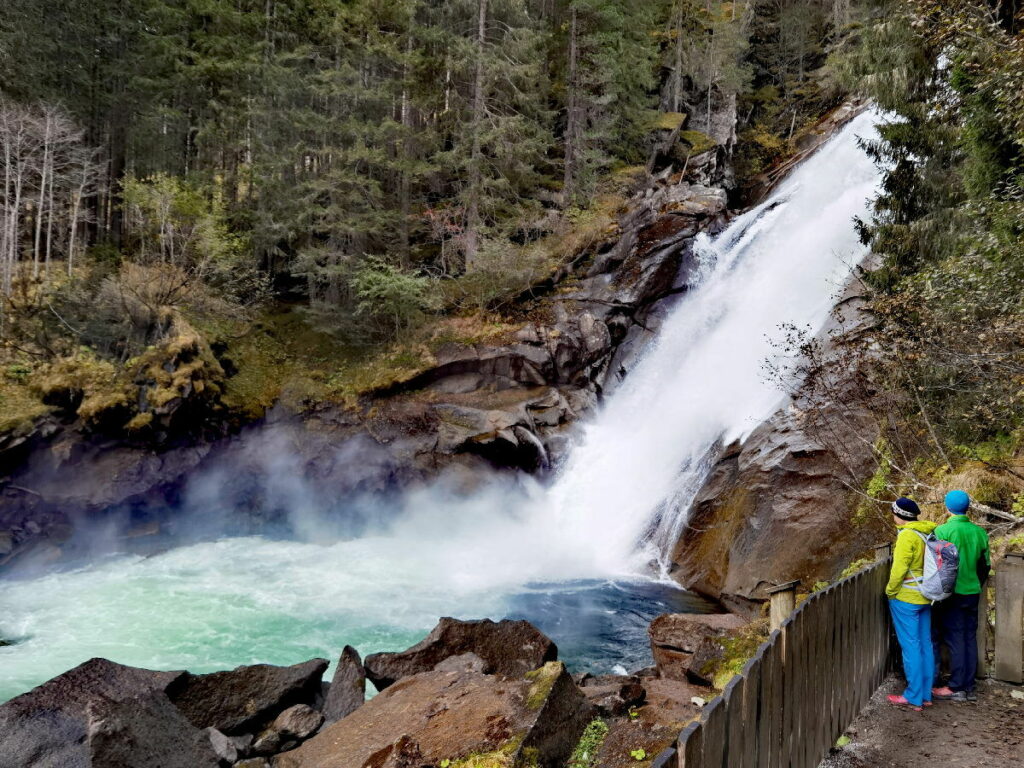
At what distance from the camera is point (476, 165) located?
22266 mm

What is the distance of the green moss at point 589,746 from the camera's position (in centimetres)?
523

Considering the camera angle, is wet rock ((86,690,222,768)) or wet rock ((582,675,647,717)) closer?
wet rock ((86,690,222,768))

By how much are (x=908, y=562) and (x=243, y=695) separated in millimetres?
7294

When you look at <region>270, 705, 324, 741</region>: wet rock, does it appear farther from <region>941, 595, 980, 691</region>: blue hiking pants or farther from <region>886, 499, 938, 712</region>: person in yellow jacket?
<region>941, 595, 980, 691</region>: blue hiking pants

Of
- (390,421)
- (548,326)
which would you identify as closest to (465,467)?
(390,421)

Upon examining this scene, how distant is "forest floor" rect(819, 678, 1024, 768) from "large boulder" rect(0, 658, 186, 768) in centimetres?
645

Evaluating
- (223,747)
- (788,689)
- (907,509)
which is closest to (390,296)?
(223,747)

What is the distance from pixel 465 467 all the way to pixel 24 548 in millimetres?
11056

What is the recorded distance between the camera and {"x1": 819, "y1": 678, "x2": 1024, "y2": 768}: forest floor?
161 inches

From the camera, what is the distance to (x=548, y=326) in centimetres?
2000

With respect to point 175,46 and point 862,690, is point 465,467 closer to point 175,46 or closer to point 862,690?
point 862,690

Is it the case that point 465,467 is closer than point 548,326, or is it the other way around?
point 465,467

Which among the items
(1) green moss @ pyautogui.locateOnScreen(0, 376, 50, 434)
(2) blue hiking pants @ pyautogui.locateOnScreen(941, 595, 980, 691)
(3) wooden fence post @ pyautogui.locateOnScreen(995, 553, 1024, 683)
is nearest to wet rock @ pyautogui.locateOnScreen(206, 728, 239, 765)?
(2) blue hiking pants @ pyautogui.locateOnScreen(941, 595, 980, 691)

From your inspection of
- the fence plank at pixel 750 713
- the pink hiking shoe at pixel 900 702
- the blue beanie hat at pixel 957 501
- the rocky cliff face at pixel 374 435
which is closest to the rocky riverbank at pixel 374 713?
the pink hiking shoe at pixel 900 702
